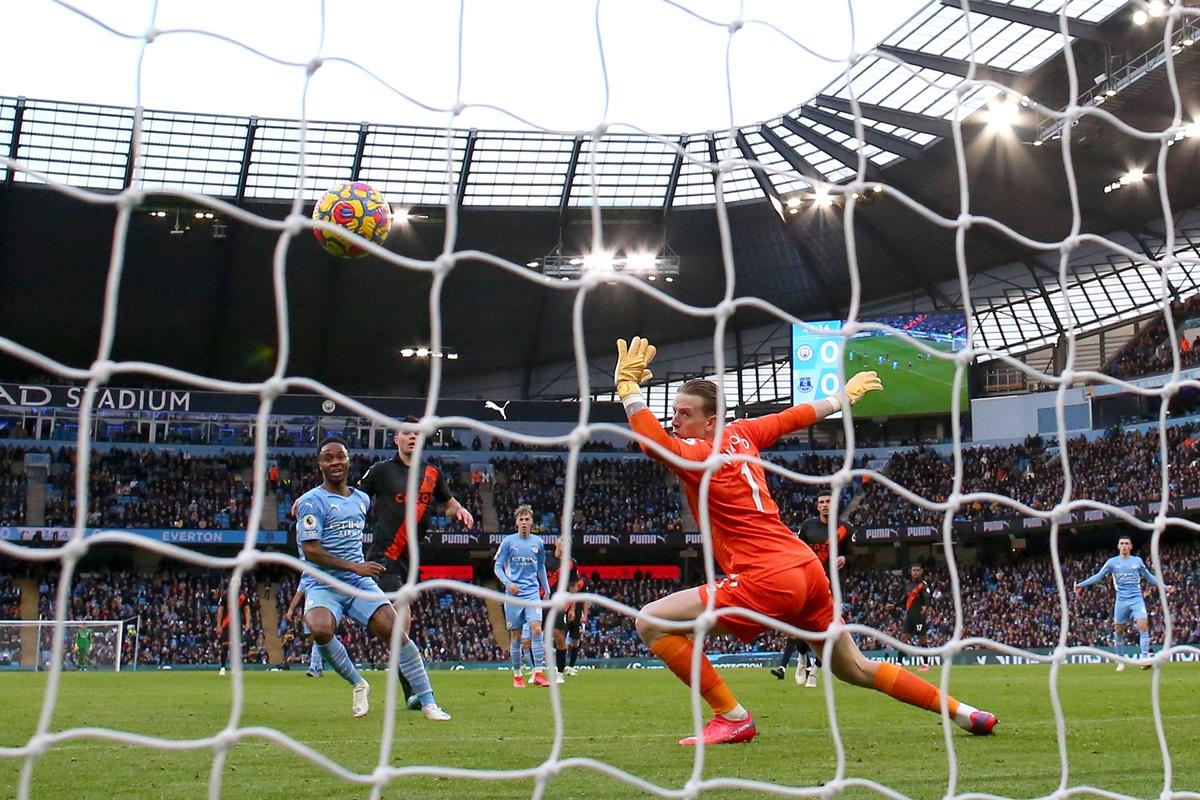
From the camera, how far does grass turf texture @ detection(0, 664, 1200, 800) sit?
14.5 feet

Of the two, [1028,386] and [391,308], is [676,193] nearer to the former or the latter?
[391,308]

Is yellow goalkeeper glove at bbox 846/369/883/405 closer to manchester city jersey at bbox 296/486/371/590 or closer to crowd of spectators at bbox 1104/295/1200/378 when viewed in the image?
manchester city jersey at bbox 296/486/371/590

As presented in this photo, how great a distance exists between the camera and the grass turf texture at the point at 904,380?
115 feet

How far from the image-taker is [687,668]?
226 inches

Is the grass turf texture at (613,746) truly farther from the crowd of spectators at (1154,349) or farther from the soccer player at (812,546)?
the crowd of spectators at (1154,349)

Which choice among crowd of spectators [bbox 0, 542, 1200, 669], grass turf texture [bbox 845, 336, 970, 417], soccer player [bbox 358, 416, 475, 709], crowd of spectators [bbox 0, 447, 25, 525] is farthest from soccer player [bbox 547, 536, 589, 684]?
crowd of spectators [bbox 0, 447, 25, 525]

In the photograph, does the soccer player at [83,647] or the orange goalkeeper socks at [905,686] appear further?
the soccer player at [83,647]

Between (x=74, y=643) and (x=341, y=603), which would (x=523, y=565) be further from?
(x=74, y=643)

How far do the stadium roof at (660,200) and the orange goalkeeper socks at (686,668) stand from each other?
74.0ft

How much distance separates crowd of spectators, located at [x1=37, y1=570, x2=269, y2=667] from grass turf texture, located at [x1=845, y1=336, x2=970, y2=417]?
1847 cm

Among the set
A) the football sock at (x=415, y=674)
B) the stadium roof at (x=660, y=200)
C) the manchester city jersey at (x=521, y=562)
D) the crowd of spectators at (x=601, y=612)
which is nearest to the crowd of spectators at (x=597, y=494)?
the crowd of spectators at (x=601, y=612)

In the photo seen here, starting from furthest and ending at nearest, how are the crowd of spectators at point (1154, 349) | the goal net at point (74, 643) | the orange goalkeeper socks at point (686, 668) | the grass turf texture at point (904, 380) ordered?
1. the grass turf texture at point (904, 380)
2. the crowd of spectators at point (1154, 349)
3. the goal net at point (74, 643)
4. the orange goalkeeper socks at point (686, 668)

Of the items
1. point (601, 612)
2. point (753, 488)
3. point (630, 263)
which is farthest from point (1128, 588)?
point (630, 263)

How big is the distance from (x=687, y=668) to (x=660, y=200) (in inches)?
1258
